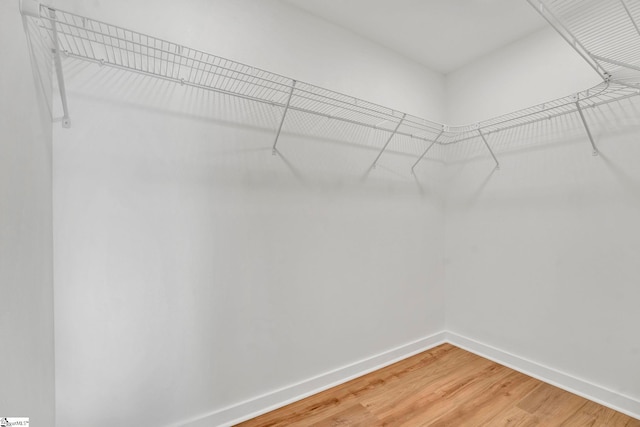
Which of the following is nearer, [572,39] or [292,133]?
[572,39]

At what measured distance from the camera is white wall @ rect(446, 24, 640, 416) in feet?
4.96

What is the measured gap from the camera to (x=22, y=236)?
A: 717 mm

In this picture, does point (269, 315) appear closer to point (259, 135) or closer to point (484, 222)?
point (259, 135)

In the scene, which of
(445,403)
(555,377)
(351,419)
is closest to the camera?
(351,419)

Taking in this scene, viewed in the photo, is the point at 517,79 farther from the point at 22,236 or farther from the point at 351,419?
the point at 22,236

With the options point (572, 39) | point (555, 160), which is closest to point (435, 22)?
point (572, 39)

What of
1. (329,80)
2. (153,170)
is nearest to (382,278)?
(329,80)

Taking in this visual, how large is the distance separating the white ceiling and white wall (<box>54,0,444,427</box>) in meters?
0.11

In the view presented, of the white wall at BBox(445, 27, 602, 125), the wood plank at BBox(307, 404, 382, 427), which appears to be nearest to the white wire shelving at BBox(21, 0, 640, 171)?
the white wall at BBox(445, 27, 602, 125)

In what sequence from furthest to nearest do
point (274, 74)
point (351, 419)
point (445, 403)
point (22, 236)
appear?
1. point (445, 403)
2. point (351, 419)
3. point (274, 74)
4. point (22, 236)

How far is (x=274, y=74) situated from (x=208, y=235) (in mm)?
804

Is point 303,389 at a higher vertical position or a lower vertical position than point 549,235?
lower

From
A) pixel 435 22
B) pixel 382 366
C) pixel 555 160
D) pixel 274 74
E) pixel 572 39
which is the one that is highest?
pixel 435 22

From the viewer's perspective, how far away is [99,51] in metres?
1.13
